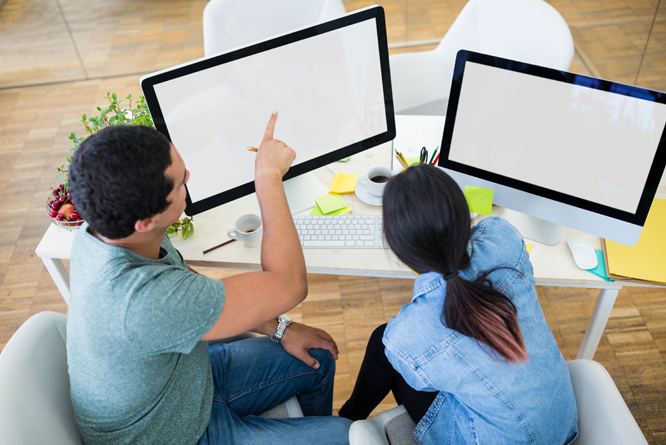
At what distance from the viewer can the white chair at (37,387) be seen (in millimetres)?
841

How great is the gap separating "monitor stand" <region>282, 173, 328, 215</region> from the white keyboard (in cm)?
6

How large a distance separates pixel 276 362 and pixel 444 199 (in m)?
0.68

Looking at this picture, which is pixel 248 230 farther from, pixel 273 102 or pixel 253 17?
pixel 253 17

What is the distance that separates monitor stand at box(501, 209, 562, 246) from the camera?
130 centimetres

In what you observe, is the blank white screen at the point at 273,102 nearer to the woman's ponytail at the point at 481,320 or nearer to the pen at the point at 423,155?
the pen at the point at 423,155

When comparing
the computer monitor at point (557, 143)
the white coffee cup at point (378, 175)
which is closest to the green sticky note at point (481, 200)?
the computer monitor at point (557, 143)

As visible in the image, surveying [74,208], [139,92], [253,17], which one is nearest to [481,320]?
[74,208]

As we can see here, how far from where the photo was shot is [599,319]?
1.31m

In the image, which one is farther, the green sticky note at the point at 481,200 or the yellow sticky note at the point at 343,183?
the yellow sticky note at the point at 343,183

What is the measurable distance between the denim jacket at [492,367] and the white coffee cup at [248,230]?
49 cm

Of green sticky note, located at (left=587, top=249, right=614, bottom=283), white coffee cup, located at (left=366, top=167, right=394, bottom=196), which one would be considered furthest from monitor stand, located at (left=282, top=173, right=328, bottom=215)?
green sticky note, located at (left=587, top=249, right=614, bottom=283)

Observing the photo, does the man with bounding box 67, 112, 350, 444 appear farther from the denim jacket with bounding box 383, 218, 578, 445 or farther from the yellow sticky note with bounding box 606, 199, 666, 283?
the yellow sticky note with bounding box 606, 199, 666, 283

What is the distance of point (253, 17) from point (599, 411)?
74.9 inches

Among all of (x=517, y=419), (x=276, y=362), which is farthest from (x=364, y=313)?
(x=517, y=419)
